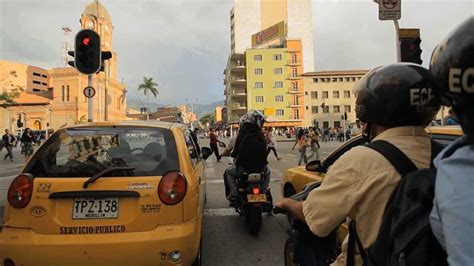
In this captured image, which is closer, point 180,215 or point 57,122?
point 180,215

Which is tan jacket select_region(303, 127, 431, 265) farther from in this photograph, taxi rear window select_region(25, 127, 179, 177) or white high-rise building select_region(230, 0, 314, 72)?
white high-rise building select_region(230, 0, 314, 72)

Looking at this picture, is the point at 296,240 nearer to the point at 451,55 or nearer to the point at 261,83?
the point at 451,55

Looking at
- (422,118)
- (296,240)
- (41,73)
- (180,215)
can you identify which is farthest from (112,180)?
(41,73)

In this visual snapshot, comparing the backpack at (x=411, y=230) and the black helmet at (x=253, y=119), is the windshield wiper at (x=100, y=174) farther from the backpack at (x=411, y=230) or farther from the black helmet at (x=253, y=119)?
the black helmet at (x=253, y=119)

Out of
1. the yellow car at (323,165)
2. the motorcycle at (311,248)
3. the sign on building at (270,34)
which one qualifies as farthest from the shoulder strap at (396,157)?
the sign on building at (270,34)

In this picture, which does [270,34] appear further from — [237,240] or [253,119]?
[237,240]

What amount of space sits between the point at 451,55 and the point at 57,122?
7620 cm

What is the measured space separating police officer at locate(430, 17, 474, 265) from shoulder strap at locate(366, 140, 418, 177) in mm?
432

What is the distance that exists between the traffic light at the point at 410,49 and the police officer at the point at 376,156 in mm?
6486

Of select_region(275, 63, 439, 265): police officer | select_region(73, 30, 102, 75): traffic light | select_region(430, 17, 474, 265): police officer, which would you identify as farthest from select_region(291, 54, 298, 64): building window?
select_region(430, 17, 474, 265): police officer

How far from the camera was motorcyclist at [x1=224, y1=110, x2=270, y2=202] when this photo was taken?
5.91m

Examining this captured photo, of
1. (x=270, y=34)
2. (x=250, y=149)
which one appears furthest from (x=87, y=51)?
(x=270, y=34)

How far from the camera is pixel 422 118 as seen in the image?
74.5 inches

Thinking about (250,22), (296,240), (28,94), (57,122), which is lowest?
(296,240)
